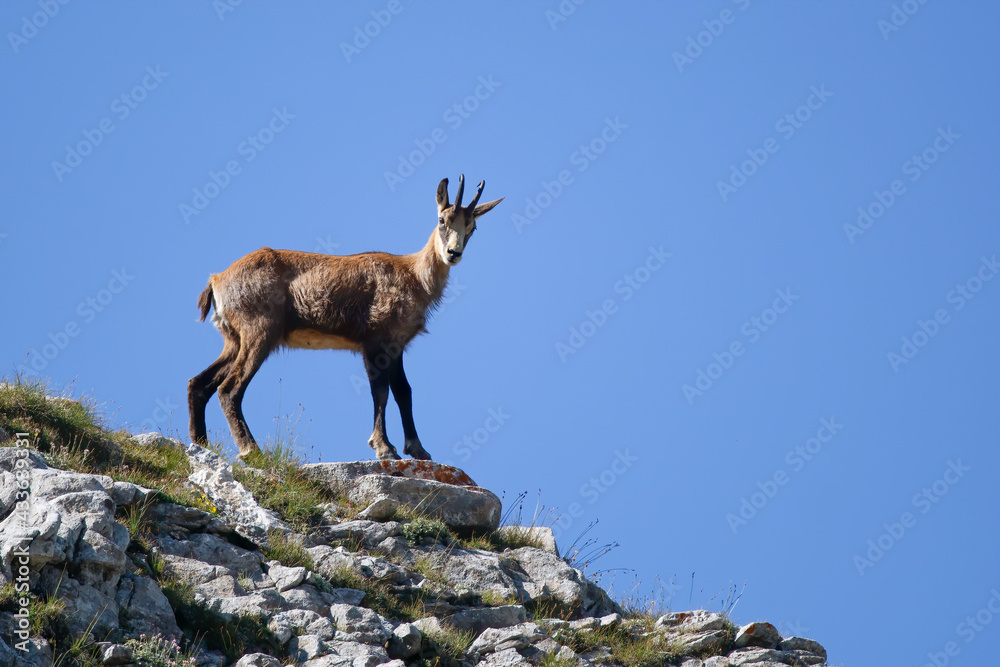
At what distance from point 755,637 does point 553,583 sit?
76.2 inches

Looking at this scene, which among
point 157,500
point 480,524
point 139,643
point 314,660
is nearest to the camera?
point 139,643

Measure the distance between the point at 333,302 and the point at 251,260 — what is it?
115 cm

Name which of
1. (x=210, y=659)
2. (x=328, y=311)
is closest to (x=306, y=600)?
(x=210, y=659)

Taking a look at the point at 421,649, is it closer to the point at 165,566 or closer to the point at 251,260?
the point at 165,566

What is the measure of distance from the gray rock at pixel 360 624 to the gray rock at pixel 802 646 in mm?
3881

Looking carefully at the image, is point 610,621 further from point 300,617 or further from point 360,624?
point 300,617

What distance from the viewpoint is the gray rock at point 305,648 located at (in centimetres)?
708

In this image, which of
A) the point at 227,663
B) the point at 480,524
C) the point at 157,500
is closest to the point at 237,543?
the point at 157,500

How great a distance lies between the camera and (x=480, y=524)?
10602 millimetres

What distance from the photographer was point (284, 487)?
32.3ft

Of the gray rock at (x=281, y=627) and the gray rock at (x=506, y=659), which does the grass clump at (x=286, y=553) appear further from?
the gray rock at (x=506, y=659)

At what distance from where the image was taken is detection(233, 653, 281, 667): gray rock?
6.65m

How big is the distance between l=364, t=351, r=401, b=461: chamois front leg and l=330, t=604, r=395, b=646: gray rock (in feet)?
12.5

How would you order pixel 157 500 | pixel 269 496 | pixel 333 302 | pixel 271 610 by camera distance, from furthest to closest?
pixel 333 302
pixel 269 496
pixel 157 500
pixel 271 610
